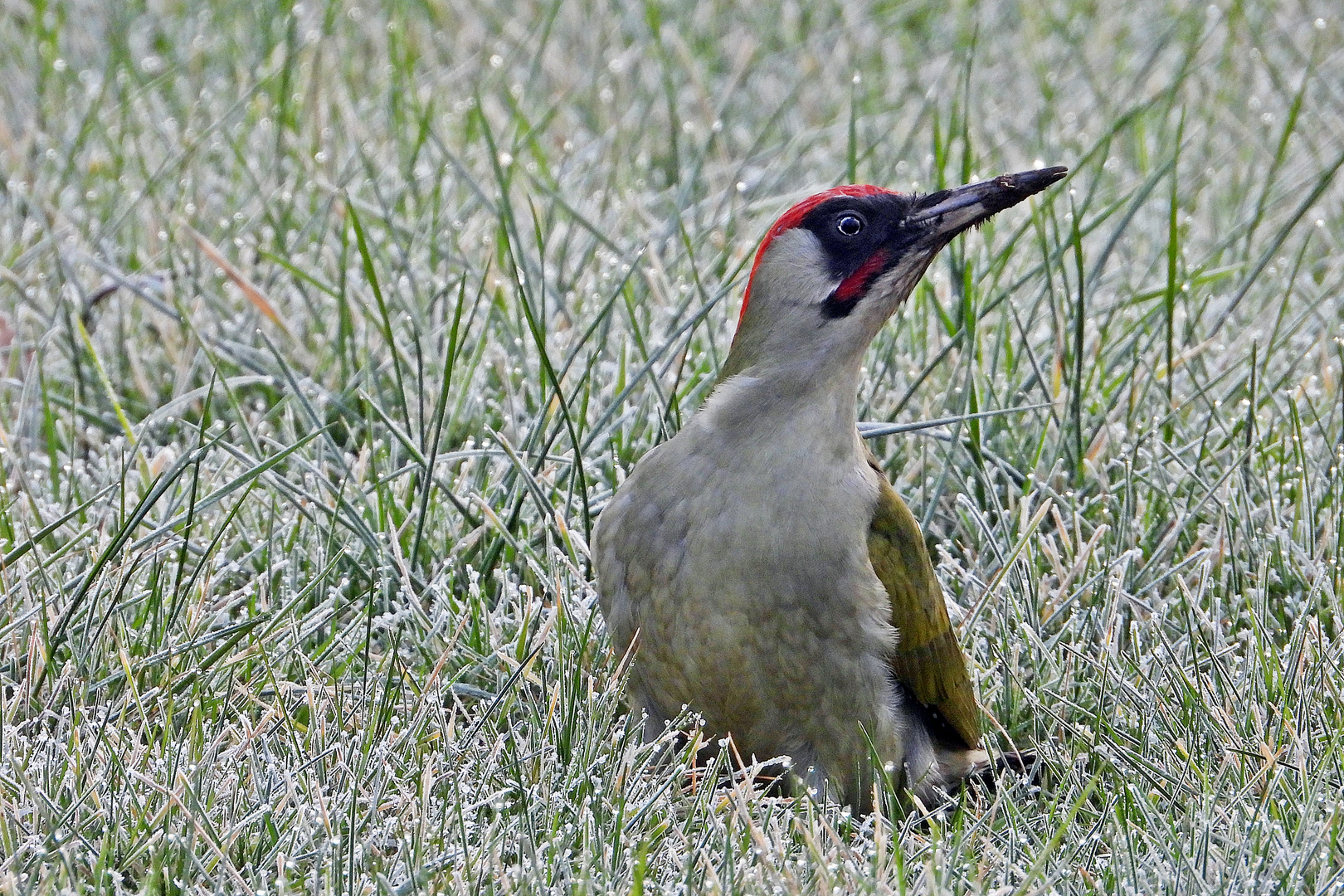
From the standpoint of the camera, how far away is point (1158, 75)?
6496 mm

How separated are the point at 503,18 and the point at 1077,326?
10.9 ft

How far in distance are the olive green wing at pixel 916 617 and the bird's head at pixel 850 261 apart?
1.01 feet

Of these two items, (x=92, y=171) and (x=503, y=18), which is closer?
(x=92, y=171)

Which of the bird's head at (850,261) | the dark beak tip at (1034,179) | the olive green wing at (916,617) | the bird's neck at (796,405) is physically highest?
the dark beak tip at (1034,179)

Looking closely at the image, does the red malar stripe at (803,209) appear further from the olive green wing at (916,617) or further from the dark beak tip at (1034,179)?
the olive green wing at (916,617)

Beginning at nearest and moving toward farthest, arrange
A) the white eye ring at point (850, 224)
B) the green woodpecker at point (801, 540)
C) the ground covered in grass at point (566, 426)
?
1. the ground covered in grass at point (566, 426)
2. the green woodpecker at point (801, 540)
3. the white eye ring at point (850, 224)

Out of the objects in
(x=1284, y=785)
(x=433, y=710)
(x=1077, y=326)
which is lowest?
(x=1284, y=785)

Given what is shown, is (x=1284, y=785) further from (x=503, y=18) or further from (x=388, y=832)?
(x=503, y=18)

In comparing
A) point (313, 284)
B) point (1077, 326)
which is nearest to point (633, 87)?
point (313, 284)

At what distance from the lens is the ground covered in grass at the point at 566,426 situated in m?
2.78

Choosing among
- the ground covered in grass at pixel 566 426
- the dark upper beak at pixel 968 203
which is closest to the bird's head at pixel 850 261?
the dark upper beak at pixel 968 203

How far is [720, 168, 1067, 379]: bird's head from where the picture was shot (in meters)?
3.11

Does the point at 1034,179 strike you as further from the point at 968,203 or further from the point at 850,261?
the point at 850,261

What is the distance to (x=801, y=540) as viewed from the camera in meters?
3.03
